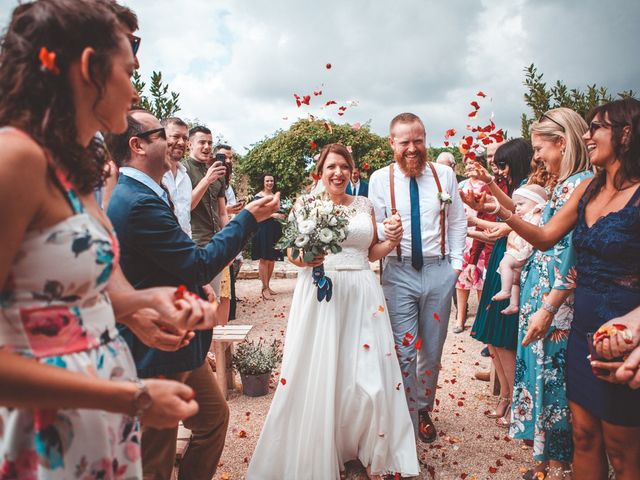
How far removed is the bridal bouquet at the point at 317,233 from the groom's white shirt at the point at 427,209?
640 millimetres

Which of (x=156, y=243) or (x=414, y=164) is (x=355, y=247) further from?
(x=156, y=243)

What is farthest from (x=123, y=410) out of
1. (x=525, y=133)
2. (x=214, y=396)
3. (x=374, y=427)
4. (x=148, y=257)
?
(x=525, y=133)

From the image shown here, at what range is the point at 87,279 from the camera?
1271 mm

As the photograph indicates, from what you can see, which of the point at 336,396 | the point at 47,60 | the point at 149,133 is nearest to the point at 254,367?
the point at 336,396

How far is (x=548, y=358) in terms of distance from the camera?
314 centimetres

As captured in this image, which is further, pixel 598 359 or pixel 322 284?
pixel 322 284

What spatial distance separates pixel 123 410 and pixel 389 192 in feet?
10.5

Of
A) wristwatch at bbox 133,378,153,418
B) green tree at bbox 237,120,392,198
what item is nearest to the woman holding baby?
wristwatch at bbox 133,378,153,418

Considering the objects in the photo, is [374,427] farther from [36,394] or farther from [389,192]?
[36,394]

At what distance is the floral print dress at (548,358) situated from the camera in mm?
2932

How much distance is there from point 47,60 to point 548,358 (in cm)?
325

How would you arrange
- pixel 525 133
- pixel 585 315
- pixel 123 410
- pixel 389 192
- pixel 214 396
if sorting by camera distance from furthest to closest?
pixel 525 133 < pixel 389 192 < pixel 214 396 < pixel 585 315 < pixel 123 410

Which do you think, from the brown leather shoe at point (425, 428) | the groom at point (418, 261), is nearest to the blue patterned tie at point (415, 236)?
the groom at point (418, 261)

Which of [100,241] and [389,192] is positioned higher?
[389,192]
